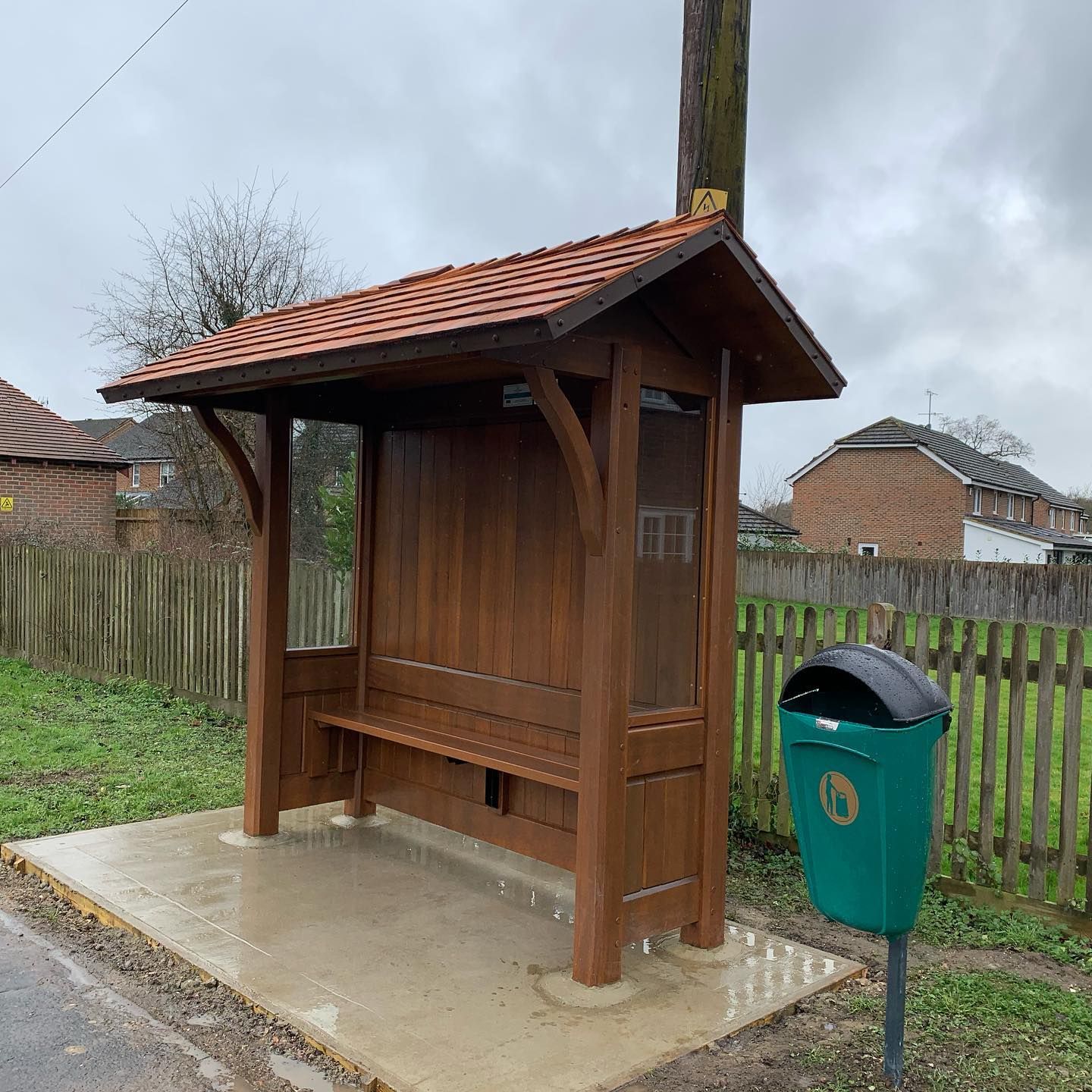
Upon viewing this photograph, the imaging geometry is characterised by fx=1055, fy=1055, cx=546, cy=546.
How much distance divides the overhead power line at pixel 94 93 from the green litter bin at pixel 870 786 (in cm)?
916

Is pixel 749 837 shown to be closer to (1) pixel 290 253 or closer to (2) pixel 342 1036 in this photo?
(2) pixel 342 1036

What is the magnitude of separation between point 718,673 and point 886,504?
137 ft

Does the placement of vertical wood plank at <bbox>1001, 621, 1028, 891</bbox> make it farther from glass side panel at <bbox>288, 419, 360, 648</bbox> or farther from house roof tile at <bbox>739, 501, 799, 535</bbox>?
house roof tile at <bbox>739, 501, 799, 535</bbox>

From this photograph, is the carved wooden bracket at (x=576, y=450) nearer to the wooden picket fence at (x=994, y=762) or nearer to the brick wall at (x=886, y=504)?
the wooden picket fence at (x=994, y=762)

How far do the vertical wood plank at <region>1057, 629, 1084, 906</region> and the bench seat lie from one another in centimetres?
233

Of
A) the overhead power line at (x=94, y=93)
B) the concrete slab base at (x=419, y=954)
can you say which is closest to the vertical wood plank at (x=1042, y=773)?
the concrete slab base at (x=419, y=954)

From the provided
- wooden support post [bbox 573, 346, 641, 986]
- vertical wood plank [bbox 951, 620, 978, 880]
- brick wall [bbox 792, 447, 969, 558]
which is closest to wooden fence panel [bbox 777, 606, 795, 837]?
vertical wood plank [bbox 951, 620, 978, 880]

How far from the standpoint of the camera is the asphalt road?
3.60 m

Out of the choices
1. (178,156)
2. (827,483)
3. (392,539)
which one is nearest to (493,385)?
(392,539)

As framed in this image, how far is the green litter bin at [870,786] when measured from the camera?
341 centimetres

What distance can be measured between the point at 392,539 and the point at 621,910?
2.88 m

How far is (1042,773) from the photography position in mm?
5180

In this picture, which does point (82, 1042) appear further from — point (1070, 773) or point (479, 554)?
point (1070, 773)

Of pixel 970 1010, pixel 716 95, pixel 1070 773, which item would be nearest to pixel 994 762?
pixel 1070 773
